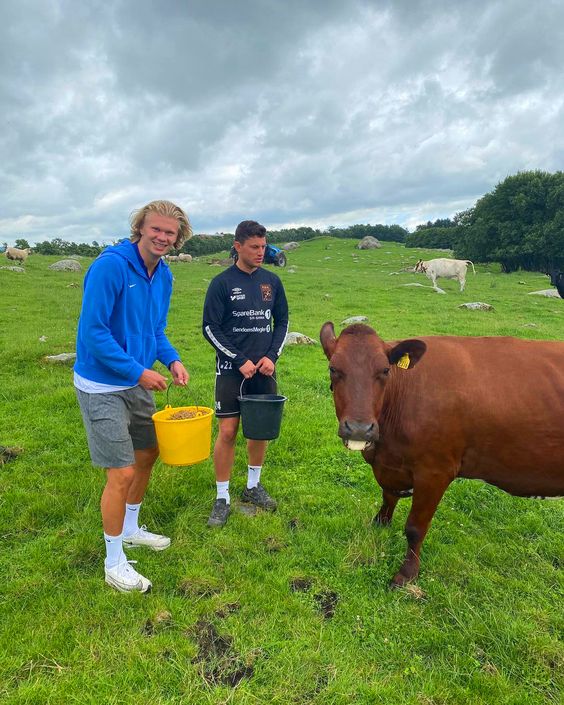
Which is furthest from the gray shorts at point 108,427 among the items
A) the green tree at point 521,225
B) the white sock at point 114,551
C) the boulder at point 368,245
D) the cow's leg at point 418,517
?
the boulder at point 368,245

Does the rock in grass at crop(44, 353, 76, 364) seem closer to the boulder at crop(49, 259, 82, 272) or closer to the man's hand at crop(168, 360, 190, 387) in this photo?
the man's hand at crop(168, 360, 190, 387)

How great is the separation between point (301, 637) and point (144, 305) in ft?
8.73

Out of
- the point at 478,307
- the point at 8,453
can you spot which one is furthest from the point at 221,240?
the point at 8,453

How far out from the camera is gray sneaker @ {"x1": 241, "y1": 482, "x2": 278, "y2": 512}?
4773 millimetres

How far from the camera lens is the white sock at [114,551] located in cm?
357

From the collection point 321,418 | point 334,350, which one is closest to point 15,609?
point 334,350

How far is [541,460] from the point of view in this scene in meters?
3.84

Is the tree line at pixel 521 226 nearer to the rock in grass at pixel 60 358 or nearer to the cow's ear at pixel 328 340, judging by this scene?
the rock in grass at pixel 60 358


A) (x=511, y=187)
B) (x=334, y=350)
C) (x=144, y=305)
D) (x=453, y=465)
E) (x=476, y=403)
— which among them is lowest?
(x=453, y=465)

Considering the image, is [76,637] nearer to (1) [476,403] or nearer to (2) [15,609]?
(2) [15,609]

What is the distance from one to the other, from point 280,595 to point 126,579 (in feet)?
3.91

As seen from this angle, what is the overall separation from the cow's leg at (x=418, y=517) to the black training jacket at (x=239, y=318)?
1.87 m

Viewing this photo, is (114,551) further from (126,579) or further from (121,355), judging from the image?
(121,355)

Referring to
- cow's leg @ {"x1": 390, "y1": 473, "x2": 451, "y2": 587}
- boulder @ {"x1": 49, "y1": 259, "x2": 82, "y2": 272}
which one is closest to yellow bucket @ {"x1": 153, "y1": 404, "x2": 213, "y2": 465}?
cow's leg @ {"x1": 390, "y1": 473, "x2": 451, "y2": 587}
